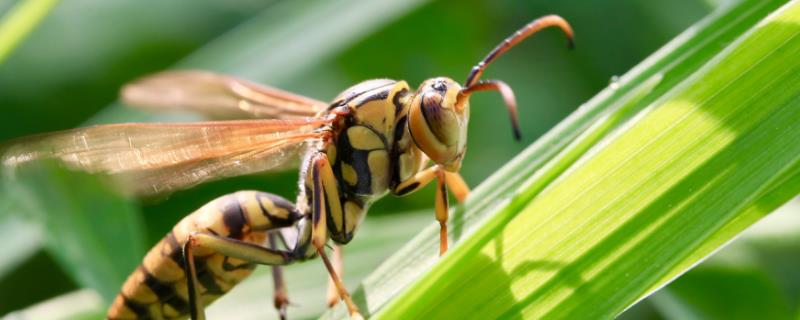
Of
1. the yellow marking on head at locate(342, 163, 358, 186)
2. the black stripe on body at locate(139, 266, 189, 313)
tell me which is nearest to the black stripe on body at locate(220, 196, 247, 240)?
the black stripe on body at locate(139, 266, 189, 313)

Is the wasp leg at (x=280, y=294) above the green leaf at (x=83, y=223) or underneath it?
underneath

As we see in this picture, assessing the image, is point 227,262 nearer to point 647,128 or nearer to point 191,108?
point 191,108

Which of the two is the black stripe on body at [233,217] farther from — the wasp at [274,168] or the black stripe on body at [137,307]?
the black stripe on body at [137,307]

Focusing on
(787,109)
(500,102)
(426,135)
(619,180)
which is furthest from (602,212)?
(500,102)

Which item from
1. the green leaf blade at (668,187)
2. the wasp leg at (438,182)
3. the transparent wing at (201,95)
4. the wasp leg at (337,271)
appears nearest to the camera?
the green leaf blade at (668,187)

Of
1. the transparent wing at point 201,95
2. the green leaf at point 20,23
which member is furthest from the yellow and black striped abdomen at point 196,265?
the green leaf at point 20,23

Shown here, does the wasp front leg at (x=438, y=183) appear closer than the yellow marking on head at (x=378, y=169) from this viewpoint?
Yes

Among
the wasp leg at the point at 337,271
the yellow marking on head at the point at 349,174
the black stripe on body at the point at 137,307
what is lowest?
the wasp leg at the point at 337,271
